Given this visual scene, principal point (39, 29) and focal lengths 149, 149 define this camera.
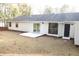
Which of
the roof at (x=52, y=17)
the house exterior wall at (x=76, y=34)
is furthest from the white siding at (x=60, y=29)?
the house exterior wall at (x=76, y=34)

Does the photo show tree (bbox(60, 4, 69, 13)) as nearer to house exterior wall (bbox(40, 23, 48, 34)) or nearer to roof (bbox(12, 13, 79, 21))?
roof (bbox(12, 13, 79, 21))

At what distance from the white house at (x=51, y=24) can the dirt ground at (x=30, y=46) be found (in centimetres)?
12

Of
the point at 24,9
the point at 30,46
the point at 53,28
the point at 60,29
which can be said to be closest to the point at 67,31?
the point at 60,29

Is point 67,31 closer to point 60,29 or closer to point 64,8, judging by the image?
point 60,29

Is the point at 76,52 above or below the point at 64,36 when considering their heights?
below

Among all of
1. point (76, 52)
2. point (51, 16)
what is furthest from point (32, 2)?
point (76, 52)

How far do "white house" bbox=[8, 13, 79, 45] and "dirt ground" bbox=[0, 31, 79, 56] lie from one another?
124 mm

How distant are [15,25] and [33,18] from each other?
1.11 ft

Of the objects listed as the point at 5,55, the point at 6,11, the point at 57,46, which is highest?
the point at 6,11

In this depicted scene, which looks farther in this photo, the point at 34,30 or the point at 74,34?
the point at 34,30

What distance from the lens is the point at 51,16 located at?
100 inches

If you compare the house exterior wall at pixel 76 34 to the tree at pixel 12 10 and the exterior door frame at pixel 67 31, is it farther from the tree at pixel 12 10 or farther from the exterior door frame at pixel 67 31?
the tree at pixel 12 10

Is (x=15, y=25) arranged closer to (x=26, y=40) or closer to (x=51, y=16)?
(x=26, y=40)

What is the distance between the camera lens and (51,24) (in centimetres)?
260
